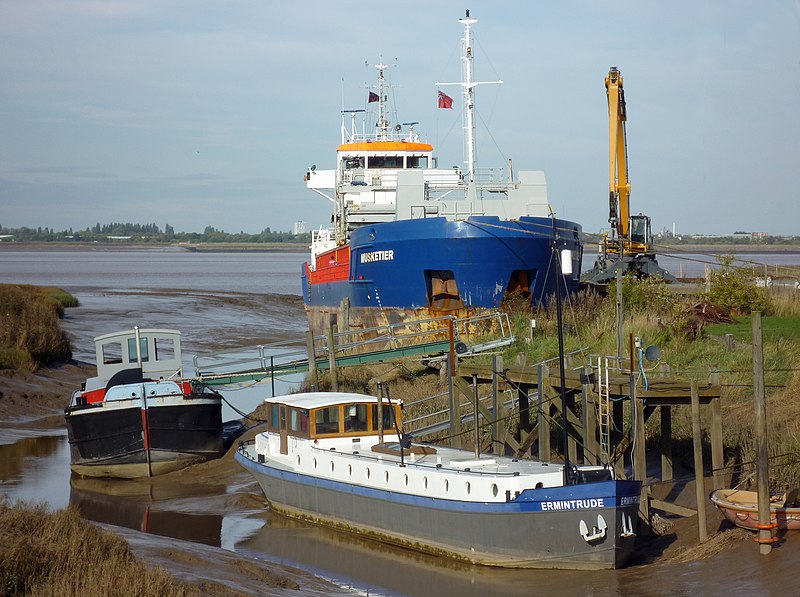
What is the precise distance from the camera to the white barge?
51.4ft

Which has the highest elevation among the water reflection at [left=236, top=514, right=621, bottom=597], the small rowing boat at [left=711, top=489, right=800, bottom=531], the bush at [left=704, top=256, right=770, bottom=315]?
the bush at [left=704, top=256, right=770, bottom=315]

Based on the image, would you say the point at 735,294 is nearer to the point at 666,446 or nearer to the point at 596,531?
the point at 666,446

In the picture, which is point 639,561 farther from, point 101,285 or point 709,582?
point 101,285

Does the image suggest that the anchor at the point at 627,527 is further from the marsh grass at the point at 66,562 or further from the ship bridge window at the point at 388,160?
the ship bridge window at the point at 388,160

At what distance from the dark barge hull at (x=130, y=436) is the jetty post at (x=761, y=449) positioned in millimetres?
14411

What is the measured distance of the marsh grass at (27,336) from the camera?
36.6m

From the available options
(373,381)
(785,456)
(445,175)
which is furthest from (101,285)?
(785,456)

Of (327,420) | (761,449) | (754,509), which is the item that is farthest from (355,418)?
(761,449)

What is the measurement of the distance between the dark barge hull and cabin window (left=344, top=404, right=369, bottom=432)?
19.6 ft

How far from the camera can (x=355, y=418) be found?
20891mm

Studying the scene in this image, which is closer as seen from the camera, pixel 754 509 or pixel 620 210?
pixel 754 509

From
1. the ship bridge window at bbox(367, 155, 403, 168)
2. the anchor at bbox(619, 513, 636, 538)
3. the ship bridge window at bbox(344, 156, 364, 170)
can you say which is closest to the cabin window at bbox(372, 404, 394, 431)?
the anchor at bbox(619, 513, 636, 538)

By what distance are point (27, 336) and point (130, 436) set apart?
14703 millimetres

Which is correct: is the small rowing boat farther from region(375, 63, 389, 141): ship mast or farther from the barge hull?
region(375, 63, 389, 141): ship mast
